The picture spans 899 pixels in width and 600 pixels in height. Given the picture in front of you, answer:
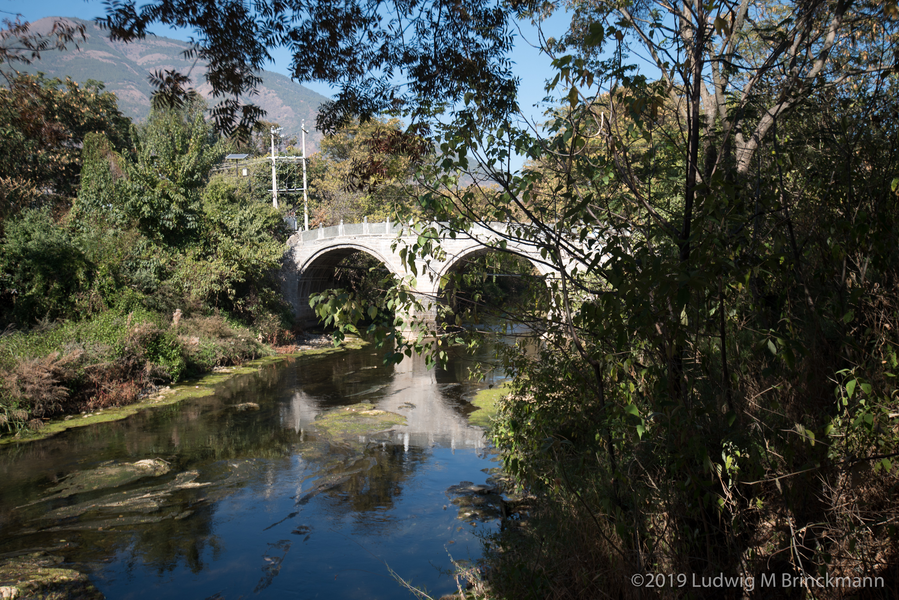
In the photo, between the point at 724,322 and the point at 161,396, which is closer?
the point at 724,322

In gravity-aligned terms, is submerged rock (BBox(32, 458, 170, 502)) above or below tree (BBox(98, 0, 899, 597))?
below

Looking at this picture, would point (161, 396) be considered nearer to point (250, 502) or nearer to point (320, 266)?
point (250, 502)

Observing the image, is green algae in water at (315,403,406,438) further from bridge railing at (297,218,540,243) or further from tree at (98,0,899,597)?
bridge railing at (297,218,540,243)

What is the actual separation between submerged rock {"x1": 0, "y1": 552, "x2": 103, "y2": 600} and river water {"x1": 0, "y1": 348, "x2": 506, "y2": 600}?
0.13 meters

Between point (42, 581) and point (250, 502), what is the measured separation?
215 cm

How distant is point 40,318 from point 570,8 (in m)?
12.4

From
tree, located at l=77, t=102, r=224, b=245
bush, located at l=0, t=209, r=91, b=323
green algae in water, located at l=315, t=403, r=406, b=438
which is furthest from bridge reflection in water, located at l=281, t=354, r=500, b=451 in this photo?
Result: tree, located at l=77, t=102, r=224, b=245

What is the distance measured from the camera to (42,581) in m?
4.78

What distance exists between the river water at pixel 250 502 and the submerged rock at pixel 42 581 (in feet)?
0.42

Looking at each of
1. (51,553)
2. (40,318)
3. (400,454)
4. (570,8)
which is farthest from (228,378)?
(570,8)

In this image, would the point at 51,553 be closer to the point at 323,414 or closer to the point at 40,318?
the point at 323,414

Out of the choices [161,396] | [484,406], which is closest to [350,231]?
[161,396]

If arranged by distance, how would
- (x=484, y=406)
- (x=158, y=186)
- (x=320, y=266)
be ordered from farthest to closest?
(x=320, y=266), (x=158, y=186), (x=484, y=406)

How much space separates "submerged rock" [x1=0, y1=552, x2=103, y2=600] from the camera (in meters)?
4.58
